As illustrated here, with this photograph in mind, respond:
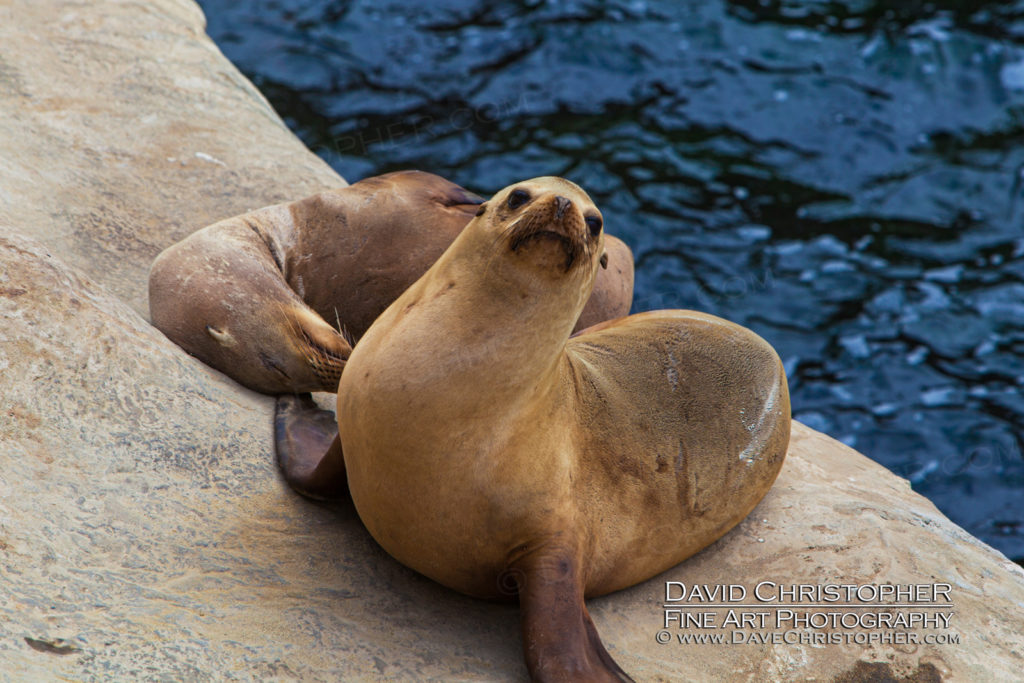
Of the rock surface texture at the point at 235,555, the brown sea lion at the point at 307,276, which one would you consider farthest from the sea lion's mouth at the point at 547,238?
the brown sea lion at the point at 307,276

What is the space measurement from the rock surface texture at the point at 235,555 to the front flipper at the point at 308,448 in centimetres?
6

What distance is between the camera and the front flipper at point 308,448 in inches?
138

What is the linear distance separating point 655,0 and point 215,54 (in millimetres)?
4733

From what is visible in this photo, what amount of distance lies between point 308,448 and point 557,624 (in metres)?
1.26

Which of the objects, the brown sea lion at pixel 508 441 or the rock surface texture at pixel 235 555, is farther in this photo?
the brown sea lion at pixel 508 441

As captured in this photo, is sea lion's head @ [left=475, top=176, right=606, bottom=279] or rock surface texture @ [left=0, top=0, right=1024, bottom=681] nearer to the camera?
rock surface texture @ [left=0, top=0, right=1024, bottom=681]

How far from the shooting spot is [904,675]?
3.32 meters

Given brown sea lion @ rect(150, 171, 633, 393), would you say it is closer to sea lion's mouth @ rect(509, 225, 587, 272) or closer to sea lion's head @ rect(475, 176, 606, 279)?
sea lion's head @ rect(475, 176, 606, 279)

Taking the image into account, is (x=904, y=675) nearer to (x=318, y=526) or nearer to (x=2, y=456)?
(x=318, y=526)

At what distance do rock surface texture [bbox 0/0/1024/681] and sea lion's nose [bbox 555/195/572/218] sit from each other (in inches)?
49.5

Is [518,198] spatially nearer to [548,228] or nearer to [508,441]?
[548,228]

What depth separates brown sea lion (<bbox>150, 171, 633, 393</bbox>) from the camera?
14.0 ft

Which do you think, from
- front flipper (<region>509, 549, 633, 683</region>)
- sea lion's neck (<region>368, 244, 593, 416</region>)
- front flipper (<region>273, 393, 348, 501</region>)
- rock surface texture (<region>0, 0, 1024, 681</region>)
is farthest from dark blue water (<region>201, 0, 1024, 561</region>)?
sea lion's neck (<region>368, 244, 593, 416</region>)

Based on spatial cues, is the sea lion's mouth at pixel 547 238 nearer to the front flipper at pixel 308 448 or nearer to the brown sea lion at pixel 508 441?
the brown sea lion at pixel 508 441
